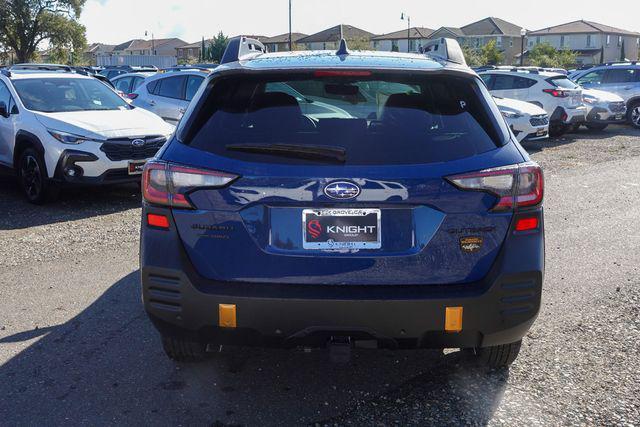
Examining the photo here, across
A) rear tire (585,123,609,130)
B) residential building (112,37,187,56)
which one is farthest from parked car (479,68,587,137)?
residential building (112,37,187,56)

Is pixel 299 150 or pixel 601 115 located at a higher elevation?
pixel 299 150

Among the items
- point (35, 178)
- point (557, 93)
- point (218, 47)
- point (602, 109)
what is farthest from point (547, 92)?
point (218, 47)

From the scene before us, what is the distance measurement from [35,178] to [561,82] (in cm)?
1390

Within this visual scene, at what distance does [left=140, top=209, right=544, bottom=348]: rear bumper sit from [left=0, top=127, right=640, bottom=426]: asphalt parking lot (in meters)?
0.51

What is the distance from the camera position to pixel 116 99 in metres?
10.2

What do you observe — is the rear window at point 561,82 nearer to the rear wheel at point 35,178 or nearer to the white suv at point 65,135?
the white suv at point 65,135

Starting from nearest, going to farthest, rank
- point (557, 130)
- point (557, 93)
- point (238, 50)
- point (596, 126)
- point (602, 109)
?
point (238, 50)
point (557, 93)
point (557, 130)
point (602, 109)
point (596, 126)

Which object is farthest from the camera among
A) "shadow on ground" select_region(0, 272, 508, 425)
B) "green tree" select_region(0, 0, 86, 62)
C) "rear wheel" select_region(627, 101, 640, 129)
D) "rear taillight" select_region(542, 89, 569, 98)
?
"green tree" select_region(0, 0, 86, 62)

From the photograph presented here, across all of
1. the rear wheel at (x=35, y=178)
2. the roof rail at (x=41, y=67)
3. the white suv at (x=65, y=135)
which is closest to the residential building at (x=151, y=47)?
the roof rail at (x=41, y=67)

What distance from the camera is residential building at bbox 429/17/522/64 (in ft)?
321

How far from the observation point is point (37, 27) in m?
60.2

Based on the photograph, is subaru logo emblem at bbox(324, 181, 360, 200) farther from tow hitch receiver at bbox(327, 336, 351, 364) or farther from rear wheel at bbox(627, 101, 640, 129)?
rear wheel at bbox(627, 101, 640, 129)

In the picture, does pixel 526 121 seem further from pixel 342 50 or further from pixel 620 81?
pixel 342 50

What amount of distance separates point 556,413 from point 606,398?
0.37 m
